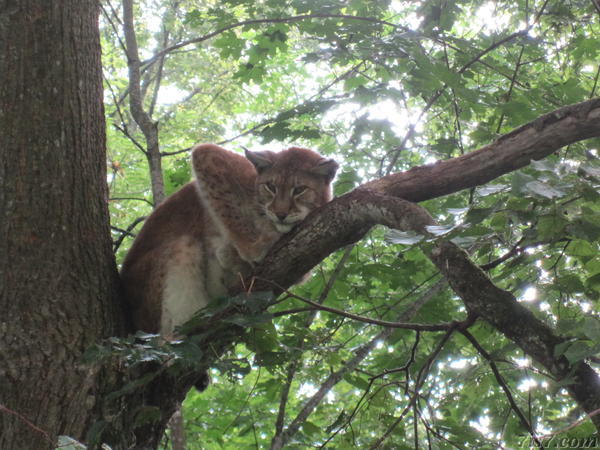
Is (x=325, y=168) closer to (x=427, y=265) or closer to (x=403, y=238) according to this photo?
(x=427, y=265)

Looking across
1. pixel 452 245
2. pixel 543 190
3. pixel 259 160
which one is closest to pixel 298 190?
pixel 259 160

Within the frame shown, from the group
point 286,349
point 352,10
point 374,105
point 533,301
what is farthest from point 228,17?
point 533,301

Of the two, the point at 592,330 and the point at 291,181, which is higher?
the point at 291,181

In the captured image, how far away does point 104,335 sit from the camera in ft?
12.6

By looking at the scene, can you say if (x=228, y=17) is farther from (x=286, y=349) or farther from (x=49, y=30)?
(x=286, y=349)

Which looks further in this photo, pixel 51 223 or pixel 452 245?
pixel 51 223

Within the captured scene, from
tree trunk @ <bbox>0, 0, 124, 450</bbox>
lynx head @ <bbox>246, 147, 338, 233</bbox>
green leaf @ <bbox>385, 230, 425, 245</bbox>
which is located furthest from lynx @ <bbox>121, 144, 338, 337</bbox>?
green leaf @ <bbox>385, 230, 425, 245</bbox>

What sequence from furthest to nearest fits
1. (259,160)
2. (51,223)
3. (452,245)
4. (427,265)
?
(427,265), (259,160), (51,223), (452,245)

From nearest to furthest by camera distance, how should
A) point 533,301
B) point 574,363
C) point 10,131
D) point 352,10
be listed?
point 574,363 < point 533,301 < point 10,131 < point 352,10

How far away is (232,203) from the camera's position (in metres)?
5.48

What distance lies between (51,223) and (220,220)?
173 cm

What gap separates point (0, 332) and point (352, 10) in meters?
4.93

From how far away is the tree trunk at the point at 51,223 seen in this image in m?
3.48

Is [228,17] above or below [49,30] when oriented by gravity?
above
